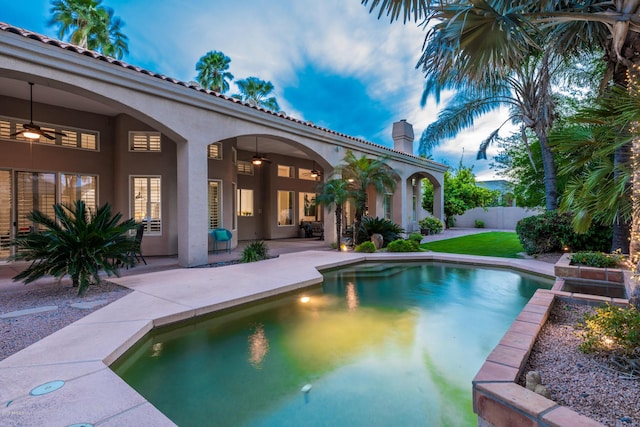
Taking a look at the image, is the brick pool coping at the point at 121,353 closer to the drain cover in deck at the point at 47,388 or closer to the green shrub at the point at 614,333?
the drain cover in deck at the point at 47,388

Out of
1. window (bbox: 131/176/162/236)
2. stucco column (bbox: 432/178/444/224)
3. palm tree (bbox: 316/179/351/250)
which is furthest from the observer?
stucco column (bbox: 432/178/444/224)

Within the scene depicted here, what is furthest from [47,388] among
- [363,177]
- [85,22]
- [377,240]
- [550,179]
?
[85,22]

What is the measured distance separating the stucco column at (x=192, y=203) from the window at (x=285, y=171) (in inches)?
337

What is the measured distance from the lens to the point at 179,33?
22.1 metres

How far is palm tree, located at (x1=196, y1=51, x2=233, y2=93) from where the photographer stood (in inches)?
1004

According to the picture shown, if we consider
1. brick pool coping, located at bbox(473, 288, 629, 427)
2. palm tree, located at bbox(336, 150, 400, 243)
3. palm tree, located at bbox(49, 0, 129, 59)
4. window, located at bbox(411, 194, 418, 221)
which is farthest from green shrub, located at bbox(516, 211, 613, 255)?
palm tree, located at bbox(49, 0, 129, 59)

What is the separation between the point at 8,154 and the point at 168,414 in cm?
1026

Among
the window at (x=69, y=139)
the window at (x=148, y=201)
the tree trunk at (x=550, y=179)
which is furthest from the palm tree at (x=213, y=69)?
the tree trunk at (x=550, y=179)

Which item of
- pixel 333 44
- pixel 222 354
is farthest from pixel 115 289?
pixel 333 44

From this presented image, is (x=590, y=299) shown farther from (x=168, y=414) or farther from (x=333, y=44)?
(x=333, y=44)

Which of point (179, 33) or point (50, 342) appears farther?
point (179, 33)

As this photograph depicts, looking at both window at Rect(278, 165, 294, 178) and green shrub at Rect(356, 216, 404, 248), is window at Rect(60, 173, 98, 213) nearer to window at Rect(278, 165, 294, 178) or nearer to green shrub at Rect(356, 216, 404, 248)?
window at Rect(278, 165, 294, 178)

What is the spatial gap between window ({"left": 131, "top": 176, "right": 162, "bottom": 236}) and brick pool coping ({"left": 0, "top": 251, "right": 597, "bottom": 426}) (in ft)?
12.7

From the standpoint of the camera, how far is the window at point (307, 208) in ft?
60.7
